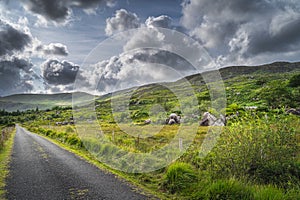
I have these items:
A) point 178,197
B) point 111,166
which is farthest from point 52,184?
point 178,197

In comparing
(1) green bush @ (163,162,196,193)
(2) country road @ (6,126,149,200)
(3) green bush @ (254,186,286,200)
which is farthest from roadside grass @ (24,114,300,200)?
(2) country road @ (6,126,149,200)

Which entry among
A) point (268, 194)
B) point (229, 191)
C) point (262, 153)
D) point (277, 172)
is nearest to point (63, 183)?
point (229, 191)

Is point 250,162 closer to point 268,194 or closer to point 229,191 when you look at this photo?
point 229,191

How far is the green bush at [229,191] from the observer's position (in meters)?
7.17

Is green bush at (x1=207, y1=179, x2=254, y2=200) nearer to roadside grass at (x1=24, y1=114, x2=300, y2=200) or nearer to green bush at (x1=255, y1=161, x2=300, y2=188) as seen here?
roadside grass at (x1=24, y1=114, x2=300, y2=200)

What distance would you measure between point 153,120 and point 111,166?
38243 millimetres

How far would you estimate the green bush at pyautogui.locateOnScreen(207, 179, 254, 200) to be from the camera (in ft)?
23.5

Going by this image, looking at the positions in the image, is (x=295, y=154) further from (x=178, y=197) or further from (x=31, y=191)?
(x=31, y=191)

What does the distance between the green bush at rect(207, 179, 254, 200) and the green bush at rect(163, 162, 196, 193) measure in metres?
1.38

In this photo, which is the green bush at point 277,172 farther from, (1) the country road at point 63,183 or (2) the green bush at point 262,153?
(1) the country road at point 63,183

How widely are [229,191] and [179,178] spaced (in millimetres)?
2219

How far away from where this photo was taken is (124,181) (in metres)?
10.4

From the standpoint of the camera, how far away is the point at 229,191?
7.34 m

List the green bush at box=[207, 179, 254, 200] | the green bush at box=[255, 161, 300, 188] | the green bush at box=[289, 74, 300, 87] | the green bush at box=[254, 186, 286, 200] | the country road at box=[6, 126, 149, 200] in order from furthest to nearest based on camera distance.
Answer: the green bush at box=[289, 74, 300, 87]
the green bush at box=[255, 161, 300, 188]
the country road at box=[6, 126, 149, 200]
the green bush at box=[207, 179, 254, 200]
the green bush at box=[254, 186, 286, 200]
